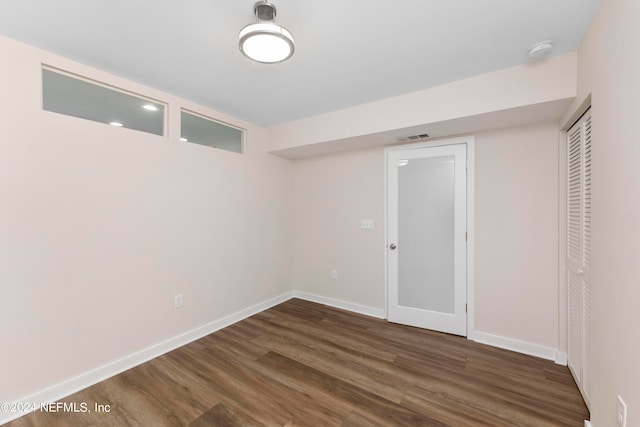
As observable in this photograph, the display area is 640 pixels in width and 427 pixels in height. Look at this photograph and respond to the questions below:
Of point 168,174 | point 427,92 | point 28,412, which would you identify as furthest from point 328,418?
point 427,92

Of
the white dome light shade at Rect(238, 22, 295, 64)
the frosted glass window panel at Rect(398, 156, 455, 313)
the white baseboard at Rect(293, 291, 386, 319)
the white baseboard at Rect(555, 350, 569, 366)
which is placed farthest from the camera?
the white baseboard at Rect(293, 291, 386, 319)

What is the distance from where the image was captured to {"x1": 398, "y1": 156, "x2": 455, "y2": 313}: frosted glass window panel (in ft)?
9.75

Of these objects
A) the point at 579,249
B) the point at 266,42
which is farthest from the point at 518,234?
the point at 266,42

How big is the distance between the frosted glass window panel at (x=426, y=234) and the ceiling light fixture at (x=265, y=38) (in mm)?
2147

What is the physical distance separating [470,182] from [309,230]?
231 cm

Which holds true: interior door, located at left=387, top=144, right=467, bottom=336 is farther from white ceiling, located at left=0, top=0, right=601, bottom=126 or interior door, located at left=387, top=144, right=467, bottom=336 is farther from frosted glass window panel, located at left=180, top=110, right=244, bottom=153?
frosted glass window panel, located at left=180, top=110, right=244, bottom=153

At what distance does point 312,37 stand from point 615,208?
6.66ft

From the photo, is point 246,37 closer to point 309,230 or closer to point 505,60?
point 505,60

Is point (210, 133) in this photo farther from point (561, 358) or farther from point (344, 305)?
point (561, 358)

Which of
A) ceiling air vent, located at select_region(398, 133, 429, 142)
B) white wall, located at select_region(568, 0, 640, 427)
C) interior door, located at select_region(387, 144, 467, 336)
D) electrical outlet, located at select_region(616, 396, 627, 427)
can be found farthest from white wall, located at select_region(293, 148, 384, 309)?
electrical outlet, located at select_region(616, 396, 627, 427)

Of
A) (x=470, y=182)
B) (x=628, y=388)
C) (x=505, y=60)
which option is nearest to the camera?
(x=628, y=388)

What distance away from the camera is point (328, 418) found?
1731 millimetres

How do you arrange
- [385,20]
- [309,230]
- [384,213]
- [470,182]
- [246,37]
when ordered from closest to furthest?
[246,37] < [385,20] < [470,182] < [384,213] < [309,230]

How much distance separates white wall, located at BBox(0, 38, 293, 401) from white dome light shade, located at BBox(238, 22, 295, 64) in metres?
1.53
